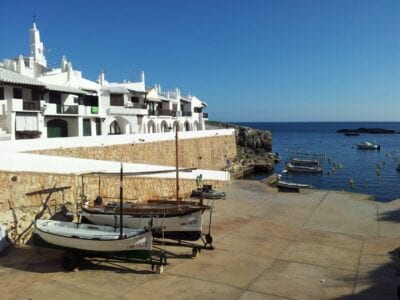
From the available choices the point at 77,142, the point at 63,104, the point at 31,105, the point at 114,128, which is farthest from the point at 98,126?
the point at 77,142

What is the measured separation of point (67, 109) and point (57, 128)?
184cm

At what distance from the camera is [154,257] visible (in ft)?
43.0

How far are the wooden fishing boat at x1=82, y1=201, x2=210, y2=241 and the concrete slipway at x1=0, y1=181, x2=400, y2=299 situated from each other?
0.76 meters

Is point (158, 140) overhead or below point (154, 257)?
overhead

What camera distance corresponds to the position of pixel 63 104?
1291 inches

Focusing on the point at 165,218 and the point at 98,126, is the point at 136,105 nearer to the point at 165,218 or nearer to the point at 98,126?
the point at 98,126

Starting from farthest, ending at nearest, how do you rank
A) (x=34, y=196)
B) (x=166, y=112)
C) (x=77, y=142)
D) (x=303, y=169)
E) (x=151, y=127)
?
(x=303, y=169) < (x=166, y=112) < (x=151, y=127) < (x=77, y=142) < (x=34, y=196)

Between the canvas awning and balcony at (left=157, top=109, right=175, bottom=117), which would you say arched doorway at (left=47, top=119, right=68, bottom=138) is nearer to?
the canvas awning

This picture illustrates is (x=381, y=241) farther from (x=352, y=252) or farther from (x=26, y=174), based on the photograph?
(x=26, y=174)

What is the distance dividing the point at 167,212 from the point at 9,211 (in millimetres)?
6253

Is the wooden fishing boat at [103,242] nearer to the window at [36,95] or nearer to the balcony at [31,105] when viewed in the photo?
the balcony at [31,105]

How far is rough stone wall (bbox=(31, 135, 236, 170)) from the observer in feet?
82.2

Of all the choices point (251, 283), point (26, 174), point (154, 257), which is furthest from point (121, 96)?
point (251, 283)

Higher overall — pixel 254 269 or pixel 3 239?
pixel 3 239
